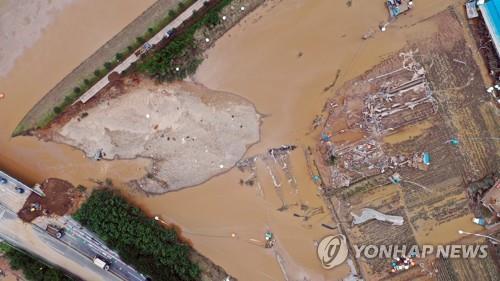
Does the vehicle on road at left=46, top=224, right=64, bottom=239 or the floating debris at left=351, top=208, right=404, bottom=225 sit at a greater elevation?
the vehicle on road at left=46, top=224, right=64, bottom=239

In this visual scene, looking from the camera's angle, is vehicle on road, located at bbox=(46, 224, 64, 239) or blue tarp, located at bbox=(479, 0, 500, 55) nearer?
blue tarp, located at bbox=(479, 0, 500, 55)

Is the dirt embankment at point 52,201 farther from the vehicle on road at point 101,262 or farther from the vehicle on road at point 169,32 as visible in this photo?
the vehicle on road at point 169,32

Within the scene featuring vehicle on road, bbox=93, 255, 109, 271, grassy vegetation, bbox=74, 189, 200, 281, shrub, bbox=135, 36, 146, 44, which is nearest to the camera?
grassy vegetation, bbox=74, 189, 200, 281

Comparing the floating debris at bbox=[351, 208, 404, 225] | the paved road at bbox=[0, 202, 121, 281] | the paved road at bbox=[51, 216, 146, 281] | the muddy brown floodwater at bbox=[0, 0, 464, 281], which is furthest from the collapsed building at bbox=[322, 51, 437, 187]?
the paved road at bbox=[0, 202, 121, 281]

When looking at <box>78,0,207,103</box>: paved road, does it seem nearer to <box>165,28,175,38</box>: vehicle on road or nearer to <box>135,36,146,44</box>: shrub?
<box>165,28,175,38</box>: vehicle on road

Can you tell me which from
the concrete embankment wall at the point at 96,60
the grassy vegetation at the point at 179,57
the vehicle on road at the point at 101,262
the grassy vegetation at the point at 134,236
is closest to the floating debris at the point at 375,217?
the grassy vegetation at the point at 134,236

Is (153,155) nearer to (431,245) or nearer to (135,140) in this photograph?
(135,140)

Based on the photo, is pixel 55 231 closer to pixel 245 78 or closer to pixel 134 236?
pixel 134 236
